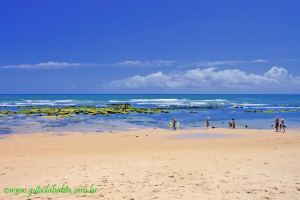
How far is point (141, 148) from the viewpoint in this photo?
19562 mm

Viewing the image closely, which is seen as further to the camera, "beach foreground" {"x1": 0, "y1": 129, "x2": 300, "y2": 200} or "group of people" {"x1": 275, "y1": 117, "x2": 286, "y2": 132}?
"group of people" {"x1": 275, "y1": 117, "x2": 286, "y2": 132}

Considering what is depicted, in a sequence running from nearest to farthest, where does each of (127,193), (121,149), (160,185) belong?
(127,193)
(160,185)
(121,149)

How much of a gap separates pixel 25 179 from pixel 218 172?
602cm

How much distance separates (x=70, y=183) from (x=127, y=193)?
2.00 meters

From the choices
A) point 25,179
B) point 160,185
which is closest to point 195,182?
point 160,185

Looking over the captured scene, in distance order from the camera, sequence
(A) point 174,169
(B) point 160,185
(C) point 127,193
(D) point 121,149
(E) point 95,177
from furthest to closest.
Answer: (D) point 121,149
(A) point 174,169
(E) point 95,177
(B) point 160,185
(C) point 127,193

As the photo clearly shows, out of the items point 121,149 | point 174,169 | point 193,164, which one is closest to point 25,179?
point 174,169

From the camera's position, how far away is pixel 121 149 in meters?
19.3

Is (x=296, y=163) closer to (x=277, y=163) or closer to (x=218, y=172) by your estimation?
(x=277, y=163)

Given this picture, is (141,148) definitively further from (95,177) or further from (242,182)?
(242,182)

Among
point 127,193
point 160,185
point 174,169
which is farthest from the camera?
point 174,169

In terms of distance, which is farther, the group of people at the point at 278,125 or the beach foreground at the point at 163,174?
the group of people at the point at 278,125

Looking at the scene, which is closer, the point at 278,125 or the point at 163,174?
the point at 163,174

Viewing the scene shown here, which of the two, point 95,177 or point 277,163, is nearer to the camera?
point 95,177
